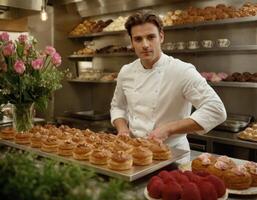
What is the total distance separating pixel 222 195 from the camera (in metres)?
1.16

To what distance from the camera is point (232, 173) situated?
1.28 meters

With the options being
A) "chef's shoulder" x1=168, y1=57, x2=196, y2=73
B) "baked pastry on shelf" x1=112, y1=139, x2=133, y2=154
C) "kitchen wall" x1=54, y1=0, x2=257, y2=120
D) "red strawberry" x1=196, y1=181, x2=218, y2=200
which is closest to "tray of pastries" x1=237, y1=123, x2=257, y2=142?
"kitchen wall" x1=54, y1=0, x2=257, y2=120

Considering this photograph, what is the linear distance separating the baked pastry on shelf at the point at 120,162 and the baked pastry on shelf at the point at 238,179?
15.4 inches

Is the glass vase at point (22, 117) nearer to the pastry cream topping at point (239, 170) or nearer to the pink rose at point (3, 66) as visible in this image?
the pink rose at point (3, 66)

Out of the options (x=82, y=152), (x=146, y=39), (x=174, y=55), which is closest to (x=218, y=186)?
(x=82, y=152)

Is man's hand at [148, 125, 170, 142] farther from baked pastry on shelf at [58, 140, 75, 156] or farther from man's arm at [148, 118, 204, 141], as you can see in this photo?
baked pastry on shelf at [58, 140, 75, 156]

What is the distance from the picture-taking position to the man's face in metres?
1.99

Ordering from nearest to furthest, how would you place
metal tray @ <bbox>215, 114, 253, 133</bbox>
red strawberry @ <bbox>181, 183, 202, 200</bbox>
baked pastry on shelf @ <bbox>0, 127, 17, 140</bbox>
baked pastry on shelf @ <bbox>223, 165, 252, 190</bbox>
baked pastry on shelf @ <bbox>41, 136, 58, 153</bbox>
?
1. red strawberry @ <bbox>181, 183, 202, 200</bbox>
2. baked pastry on shelf @ <bbox>223, 165, 252, 190</bbox>
3. baked pastry on shelf @ <bbox>41, 136, 58, 153</bbox>
4. baked pastry on shelf @ <bbox>0, 127, 17, 140</bbox>
5. metal tray @ <bbox>215, 114, 253, 133</bbox>

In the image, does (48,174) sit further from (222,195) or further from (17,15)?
(17,15)

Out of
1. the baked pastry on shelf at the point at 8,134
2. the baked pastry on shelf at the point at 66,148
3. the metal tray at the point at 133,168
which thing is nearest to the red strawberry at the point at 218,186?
the metal tray at the point at 133,168

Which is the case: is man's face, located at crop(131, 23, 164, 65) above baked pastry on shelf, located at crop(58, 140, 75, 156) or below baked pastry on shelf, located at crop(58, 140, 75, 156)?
above

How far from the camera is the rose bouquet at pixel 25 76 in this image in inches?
73.0

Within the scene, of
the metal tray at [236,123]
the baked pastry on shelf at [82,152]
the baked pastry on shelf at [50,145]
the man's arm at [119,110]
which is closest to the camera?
the baked pastry on shelf at [82,152]

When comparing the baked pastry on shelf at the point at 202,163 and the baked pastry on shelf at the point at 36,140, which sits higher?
the baked pastry on shelf at the point at 36,140
